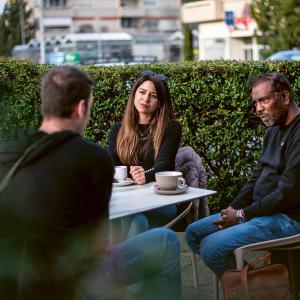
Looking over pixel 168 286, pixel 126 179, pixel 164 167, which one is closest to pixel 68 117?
pixel 168 286

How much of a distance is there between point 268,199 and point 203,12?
138 ft

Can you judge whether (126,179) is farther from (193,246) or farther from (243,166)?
(243,166)

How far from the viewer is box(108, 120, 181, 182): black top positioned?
4473 mm

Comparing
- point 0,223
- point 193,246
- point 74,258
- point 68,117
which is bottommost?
point 193,246

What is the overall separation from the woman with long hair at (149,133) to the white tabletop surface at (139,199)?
515mm

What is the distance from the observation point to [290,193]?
3600mm

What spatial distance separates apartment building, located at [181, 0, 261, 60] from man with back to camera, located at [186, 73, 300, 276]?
35.3m

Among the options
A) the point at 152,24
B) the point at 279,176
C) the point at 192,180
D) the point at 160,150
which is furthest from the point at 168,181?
the point at 152,24

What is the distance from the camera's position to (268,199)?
3.66m

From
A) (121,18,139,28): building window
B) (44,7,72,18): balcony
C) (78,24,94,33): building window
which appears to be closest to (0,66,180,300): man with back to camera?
(78,24,94,33): building window

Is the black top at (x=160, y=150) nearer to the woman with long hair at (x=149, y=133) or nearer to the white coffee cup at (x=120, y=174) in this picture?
the woman with long hair at (x=149, y=133)

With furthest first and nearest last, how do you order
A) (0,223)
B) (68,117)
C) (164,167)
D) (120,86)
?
(120,86)
(164,167)
(68,117)
(0,223)

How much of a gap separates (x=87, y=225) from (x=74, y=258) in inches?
5.6

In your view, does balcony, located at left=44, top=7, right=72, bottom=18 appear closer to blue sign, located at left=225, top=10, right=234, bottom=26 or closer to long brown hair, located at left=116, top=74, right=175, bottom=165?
blue sign, located at left=225, top=10, right=234, bottom=26
